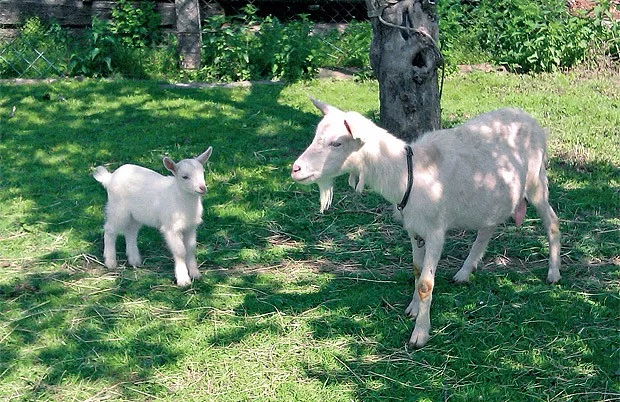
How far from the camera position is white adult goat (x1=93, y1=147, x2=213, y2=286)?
500 centimetres

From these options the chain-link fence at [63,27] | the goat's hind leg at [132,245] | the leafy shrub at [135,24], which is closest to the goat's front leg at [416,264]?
the goat's hind leg at [132,245]

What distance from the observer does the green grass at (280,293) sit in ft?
13.3

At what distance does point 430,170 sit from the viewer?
14.7ft

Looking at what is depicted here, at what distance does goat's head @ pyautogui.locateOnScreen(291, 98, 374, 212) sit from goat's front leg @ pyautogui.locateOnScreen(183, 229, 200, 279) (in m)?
1.19

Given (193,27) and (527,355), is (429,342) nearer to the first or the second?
(527,355)

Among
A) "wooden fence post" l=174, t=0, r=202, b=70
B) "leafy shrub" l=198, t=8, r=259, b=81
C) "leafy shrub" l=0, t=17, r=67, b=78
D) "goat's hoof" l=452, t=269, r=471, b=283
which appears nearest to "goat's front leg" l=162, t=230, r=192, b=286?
"goat's hoof" l=452, t=269, r=471, b=283

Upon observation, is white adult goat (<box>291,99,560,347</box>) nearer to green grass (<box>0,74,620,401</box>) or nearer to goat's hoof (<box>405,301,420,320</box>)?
goat's hoof (<box>405,301,420,320</box>)

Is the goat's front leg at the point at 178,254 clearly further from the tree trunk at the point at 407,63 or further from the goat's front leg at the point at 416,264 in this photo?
the tree trunk at the point at 407,63

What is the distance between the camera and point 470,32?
34.3 ft

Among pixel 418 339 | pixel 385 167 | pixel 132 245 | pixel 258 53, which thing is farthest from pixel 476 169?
pixel 258 53

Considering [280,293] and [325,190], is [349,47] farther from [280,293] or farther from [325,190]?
[325,190]

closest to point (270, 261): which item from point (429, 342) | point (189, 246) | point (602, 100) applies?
point (189, 246)

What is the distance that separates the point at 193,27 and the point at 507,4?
4203 mm

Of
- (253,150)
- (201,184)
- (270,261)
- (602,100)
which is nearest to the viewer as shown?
(201,184)
